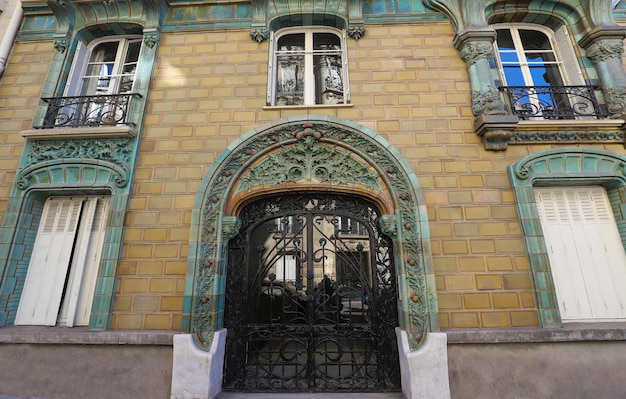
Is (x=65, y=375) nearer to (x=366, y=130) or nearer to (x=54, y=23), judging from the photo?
(x=366, y=130)

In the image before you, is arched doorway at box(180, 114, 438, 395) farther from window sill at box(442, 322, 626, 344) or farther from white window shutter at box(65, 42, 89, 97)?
white window shutter at box(65, 42, 89, 97)

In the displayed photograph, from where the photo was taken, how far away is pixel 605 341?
4008mm

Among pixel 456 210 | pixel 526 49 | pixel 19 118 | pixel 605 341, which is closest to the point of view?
pixel 605 341

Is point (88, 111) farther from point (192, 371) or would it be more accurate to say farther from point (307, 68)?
point (192, 371)

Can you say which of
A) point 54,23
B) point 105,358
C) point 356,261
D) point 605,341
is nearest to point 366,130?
point 356,261

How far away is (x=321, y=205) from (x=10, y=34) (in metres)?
7.08

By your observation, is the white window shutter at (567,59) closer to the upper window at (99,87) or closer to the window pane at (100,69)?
the upper window at (99,87)

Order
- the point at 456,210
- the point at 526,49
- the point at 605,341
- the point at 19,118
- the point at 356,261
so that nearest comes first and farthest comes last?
1. the point at 605,341
2. the point at 456,210
3. the point at 356,261
4. the point at 19,118
5. the point at 526,49

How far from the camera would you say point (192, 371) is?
404 cm

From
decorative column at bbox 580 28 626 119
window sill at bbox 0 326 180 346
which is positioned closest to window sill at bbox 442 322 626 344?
decorative column at bbox 580 28 626 119

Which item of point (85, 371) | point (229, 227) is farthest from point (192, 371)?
point (229, 227)

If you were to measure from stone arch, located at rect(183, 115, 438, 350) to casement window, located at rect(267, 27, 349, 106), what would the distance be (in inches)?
28.7

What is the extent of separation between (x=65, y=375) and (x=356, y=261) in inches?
177

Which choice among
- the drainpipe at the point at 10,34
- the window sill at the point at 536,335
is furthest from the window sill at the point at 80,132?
the window sill at the point at 536,335
